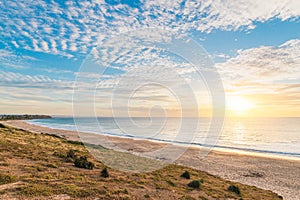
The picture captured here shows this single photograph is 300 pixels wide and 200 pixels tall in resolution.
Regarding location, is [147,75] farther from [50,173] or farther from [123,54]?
[50,173]

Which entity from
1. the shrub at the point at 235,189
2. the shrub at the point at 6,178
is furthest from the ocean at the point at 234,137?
the shrub at the point at 6,178

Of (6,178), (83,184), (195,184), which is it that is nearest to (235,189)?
(195,184)

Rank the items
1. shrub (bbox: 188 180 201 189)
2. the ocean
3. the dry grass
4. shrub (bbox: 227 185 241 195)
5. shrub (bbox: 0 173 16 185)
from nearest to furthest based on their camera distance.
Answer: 1. the dry grass
2. shrub (bbox: 0 173 16 185)
3. shrub (bbox: 227 185 241 195)
4. shrub (bbox: 188 180 201 189)
5. the ocean

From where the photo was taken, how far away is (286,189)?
20.4m

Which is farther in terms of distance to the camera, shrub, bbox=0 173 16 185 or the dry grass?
shrub, bbox=0 173 16 185

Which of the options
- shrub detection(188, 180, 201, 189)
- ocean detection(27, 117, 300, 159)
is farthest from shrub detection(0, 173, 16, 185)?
ocean detection(27, 117, 300, 159)

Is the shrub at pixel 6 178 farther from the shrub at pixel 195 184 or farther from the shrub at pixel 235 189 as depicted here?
the shrub at pixel 235 189

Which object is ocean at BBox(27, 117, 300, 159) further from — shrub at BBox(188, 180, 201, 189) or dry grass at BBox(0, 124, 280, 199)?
dry grass at BBox(0, 124, 280, 199)

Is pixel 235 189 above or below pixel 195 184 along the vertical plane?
below

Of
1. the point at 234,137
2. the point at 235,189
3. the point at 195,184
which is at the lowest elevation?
the point at 234,137

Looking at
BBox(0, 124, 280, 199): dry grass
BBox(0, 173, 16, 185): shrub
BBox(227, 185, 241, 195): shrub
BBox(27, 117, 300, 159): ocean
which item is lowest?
BBox(27, 117, 300, 159): ocean

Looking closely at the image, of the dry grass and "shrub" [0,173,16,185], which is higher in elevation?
"shrub" [0,173,16,185]

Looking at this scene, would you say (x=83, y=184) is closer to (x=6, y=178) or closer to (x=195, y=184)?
(x=6, y=178)

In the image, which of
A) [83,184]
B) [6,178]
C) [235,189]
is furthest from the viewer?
[235,189]
